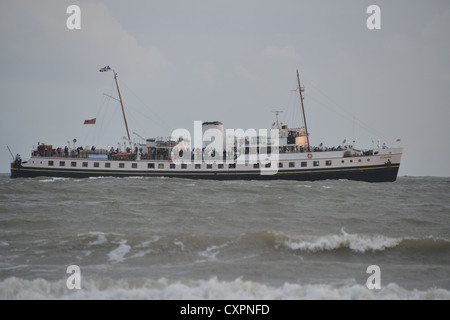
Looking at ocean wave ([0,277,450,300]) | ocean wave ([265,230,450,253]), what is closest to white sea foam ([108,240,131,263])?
ocean wave ([0,277,450,300])

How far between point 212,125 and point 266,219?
143 feet

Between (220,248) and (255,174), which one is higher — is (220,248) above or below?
below

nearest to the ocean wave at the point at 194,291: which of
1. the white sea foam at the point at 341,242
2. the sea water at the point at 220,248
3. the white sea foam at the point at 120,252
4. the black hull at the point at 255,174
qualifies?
the sea water at the point at 220,248

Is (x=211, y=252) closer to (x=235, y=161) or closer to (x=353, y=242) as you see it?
(x=353, y=242)

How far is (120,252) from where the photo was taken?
16344mm

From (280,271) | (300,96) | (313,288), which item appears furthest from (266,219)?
(300,96)

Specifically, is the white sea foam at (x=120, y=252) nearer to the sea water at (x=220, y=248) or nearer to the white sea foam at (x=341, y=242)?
the sea water at (x=220, y=248)

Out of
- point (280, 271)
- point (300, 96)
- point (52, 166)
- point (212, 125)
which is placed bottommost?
point (280, 271)

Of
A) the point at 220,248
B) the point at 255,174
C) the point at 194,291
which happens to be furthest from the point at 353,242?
the point at 255,174

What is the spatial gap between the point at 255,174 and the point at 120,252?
39.2 meters

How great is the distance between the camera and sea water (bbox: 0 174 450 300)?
12000mm
